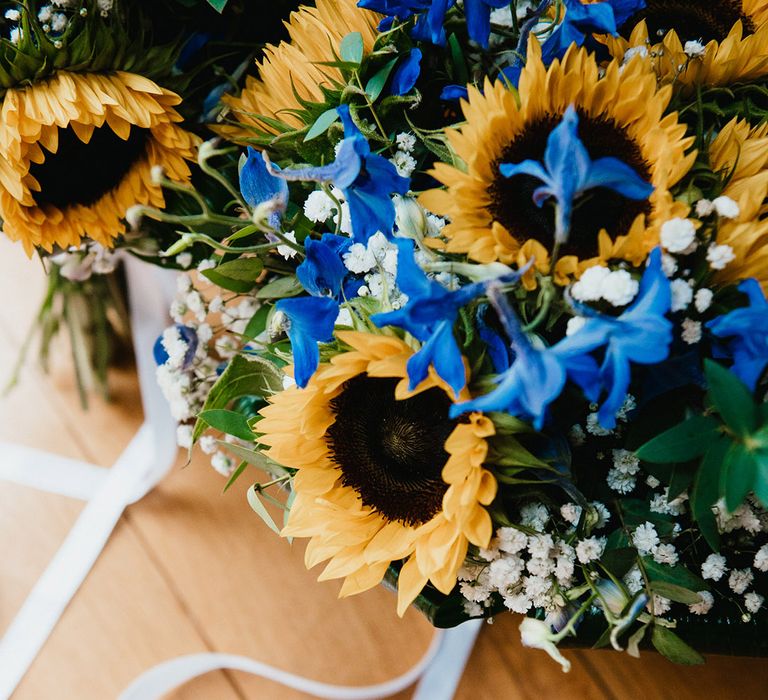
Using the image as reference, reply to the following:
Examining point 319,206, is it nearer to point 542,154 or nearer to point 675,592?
point 542,154

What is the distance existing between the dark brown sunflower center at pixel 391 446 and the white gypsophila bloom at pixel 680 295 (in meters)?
0.14

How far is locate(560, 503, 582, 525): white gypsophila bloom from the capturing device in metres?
0.46

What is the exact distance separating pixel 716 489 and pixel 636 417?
0.07 meters

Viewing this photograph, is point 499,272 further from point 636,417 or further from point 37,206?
point 37,206

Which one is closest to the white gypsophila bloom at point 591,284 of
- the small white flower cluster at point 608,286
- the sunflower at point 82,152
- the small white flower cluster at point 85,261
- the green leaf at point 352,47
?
the small white flower cluster at point 608,286

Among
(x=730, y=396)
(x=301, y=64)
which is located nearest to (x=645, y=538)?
(x=730, y=396)

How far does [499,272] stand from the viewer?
1.23 feet

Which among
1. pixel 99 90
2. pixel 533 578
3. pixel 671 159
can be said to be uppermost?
pixel 99 90

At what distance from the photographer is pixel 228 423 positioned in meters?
0.51

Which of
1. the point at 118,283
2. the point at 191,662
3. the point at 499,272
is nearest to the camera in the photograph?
the point at 499,272

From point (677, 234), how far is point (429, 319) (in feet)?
0.39

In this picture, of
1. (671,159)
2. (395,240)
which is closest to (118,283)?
(395,240)

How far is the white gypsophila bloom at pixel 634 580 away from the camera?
0.47 meters

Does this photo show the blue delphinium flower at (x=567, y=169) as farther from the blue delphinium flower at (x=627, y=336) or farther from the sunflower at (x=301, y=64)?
the sunflower at (x=301, y=64)
